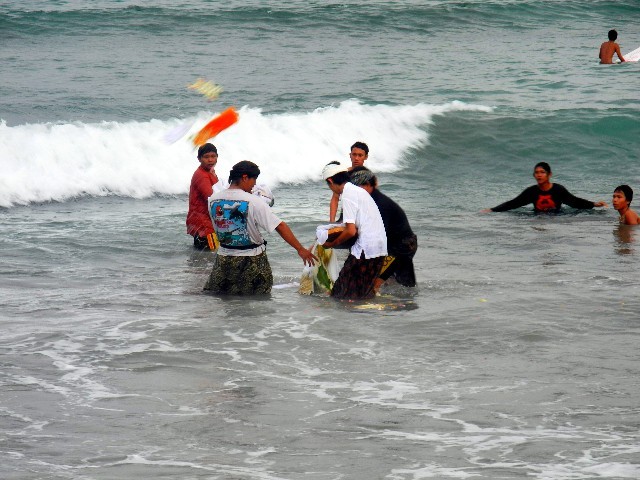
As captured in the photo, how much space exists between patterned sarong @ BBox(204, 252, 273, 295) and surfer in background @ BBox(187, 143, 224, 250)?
1.69 m

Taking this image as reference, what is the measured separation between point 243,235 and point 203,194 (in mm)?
2324

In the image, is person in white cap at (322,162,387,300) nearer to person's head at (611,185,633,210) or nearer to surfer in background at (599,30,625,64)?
person's head at (611,185,633,210)

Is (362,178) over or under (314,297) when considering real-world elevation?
over

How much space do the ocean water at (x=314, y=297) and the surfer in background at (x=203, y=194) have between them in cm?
45

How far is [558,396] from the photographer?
259 inches

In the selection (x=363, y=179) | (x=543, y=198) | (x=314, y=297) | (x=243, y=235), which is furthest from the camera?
(x=543, y=198)

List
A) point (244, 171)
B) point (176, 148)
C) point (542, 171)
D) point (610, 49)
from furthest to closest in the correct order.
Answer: point (610, 49), point (176, 148), point (542, 171), point (244, 171)

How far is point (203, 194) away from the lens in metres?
11.2

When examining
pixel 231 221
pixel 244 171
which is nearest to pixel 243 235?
pixel 231 221

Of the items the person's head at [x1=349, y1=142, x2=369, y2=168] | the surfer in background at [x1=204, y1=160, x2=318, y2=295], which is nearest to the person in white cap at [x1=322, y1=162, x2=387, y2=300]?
the surfer in background at [x1=204, y1=160, x2=318, y2=295]

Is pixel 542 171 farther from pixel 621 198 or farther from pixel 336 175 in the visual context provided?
pixel 336 175

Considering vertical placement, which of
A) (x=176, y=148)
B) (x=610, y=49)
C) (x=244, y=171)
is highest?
(x=610, y=49)

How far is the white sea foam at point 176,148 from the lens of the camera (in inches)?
645

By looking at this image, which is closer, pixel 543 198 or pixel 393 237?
pixel 393 237
